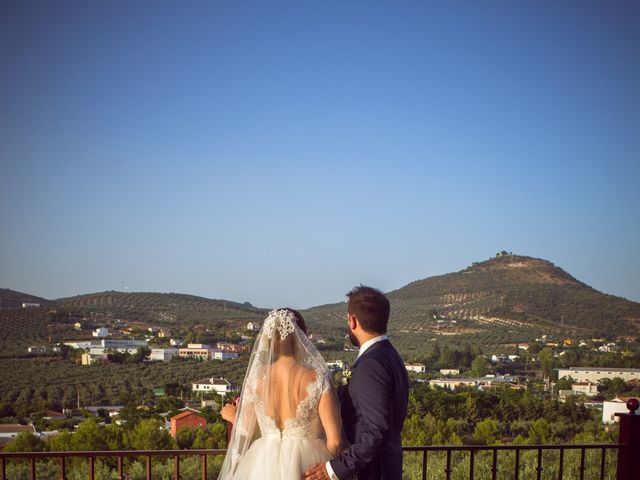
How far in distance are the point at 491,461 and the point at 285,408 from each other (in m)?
6.91

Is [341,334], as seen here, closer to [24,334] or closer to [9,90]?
[24,334]

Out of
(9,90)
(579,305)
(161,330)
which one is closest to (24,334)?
(161,330)

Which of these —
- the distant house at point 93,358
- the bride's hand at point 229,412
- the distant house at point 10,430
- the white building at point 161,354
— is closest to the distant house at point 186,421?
the distant house at point 10,430

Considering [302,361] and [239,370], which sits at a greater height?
[302,361]

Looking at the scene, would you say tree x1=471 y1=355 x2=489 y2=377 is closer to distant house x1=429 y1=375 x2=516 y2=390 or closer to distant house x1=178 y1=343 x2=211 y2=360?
distant house x1=429 y1=375 x2=516 y2=390

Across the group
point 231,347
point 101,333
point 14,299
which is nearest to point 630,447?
point 231,347

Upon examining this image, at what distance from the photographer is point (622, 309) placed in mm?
35406

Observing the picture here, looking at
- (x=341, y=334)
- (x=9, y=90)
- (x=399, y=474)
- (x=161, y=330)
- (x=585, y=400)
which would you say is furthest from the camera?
(x=161, y=330)

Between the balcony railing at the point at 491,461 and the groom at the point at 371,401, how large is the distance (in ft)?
3.67

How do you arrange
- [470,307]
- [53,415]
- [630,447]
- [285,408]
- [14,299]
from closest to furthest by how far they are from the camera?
[285,408], [630,447], [53,415], [14,299], [470,307]

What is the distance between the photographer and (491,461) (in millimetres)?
8164

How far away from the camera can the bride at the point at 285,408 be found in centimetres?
220

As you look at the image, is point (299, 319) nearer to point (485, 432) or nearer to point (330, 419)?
point (330, 419)

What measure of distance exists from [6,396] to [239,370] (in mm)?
8444
